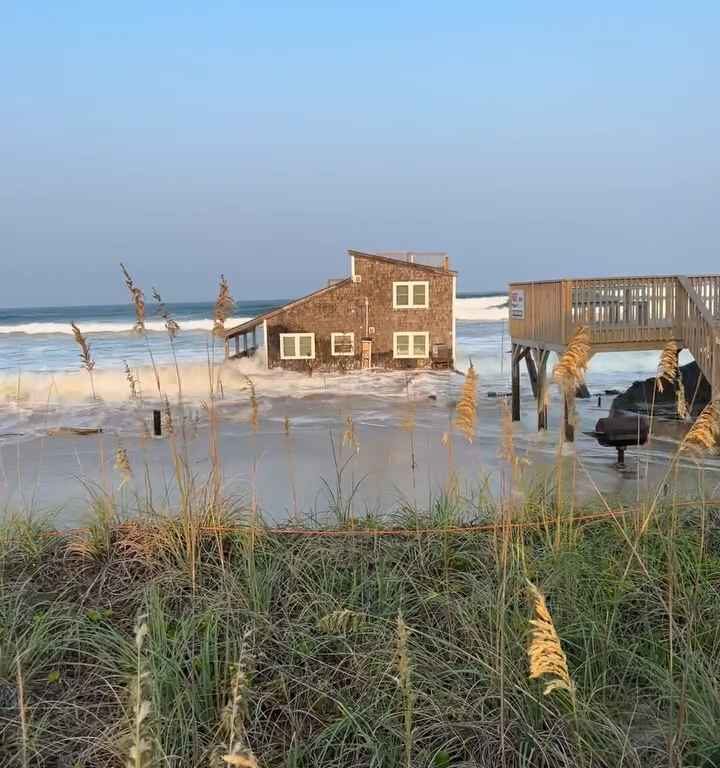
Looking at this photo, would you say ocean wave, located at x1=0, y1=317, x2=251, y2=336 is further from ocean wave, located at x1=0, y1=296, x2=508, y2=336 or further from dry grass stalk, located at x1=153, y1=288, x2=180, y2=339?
dry grass stalk, located at x1=153, y1=288, x2=180, y2=339

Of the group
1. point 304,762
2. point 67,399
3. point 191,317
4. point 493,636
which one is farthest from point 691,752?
point 191,317

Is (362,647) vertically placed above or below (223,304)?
below

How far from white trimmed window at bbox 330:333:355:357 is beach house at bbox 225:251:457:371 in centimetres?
4

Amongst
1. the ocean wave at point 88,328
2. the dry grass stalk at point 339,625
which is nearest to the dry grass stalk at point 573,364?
the dry grass stalk at point 339,625

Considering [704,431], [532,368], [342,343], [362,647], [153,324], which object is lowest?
[362,647]

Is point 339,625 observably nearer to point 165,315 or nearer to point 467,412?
point 467,412

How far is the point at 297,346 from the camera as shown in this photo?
28.9m

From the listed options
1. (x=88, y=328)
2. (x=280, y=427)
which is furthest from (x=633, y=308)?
(x=88, y=328)

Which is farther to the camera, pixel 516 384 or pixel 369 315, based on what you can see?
pixel 369 315

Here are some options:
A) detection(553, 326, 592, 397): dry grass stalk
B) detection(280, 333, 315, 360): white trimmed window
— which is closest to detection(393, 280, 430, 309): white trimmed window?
detection(280, 333, 315, 360): white trimmed window

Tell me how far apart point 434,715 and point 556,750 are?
50 cm

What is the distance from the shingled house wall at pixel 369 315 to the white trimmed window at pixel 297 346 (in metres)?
0.14

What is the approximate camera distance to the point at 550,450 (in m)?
12.2

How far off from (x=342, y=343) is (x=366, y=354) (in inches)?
38.8
